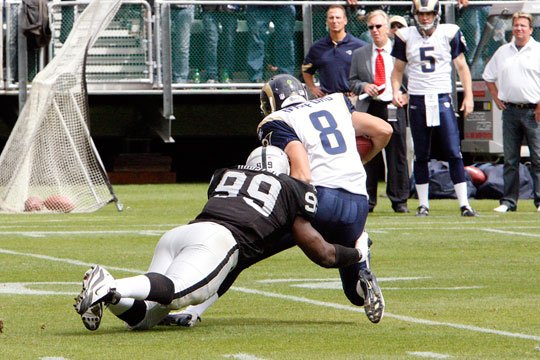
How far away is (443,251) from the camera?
11469mm

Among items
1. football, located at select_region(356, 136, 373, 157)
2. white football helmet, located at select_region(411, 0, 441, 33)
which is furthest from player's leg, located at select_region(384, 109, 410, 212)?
football, located at select_region(356, 136, 373, 157)

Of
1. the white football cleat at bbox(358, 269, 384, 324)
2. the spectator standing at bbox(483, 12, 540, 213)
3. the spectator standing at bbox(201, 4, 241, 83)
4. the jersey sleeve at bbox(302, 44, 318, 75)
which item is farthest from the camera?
the spectator standing at bbox(201, 4, 241, 83)

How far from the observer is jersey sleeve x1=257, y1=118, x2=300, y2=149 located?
783 centimetres

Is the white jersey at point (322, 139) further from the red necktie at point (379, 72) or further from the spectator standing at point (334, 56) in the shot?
the spectator standing at point (334, 56)

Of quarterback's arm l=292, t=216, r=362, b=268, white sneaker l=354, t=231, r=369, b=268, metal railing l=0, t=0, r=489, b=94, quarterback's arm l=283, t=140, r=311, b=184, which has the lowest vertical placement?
metal railing l=0, t=0, r=489, b=94

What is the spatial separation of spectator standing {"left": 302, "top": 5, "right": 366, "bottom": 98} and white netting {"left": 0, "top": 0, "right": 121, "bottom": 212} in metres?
2.21

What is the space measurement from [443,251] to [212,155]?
13472 millimetres

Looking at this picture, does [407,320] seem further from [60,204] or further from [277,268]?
[60,204]

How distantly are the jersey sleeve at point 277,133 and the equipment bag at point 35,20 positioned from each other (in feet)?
40.9

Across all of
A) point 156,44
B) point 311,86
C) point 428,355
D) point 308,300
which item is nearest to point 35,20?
point 156,44

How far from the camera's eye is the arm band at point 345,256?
7617mm

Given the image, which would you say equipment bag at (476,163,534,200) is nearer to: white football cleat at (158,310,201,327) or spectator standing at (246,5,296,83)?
spectator standing at (246,5,296,83)

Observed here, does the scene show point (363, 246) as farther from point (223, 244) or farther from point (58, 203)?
point (58, 203)

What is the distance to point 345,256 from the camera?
765 centimetres
